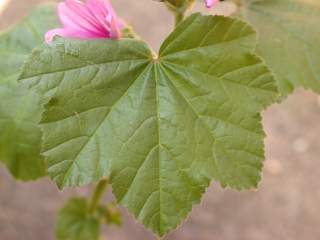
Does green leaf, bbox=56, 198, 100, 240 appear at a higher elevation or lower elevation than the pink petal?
lower

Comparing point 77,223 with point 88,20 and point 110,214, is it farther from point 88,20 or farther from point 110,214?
point 88,20

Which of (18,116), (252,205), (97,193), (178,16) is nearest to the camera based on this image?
(178,16)

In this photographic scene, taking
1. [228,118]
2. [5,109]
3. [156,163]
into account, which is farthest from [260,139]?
[5,109]

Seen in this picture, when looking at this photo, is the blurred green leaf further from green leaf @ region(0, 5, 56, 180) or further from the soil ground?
the soil ground

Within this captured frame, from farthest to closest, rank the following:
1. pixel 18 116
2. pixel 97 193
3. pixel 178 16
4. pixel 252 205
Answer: pixel 252 205
pixel 97 193
pixel 18 116
pixel 178 16

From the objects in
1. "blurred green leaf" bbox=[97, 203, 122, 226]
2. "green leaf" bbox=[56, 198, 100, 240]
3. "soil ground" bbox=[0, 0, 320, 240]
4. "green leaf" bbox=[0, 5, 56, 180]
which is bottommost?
"soil ground" bbox=[0, 0, 320, 240]

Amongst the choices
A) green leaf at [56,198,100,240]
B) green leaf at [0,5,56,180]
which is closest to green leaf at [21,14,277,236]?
green leaf at [0,5,56,180]

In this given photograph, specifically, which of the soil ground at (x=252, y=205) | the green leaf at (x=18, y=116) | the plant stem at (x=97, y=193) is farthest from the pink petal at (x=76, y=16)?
the soil ground at (x=252, y=205)

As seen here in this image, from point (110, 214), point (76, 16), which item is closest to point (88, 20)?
point (76, 16)
